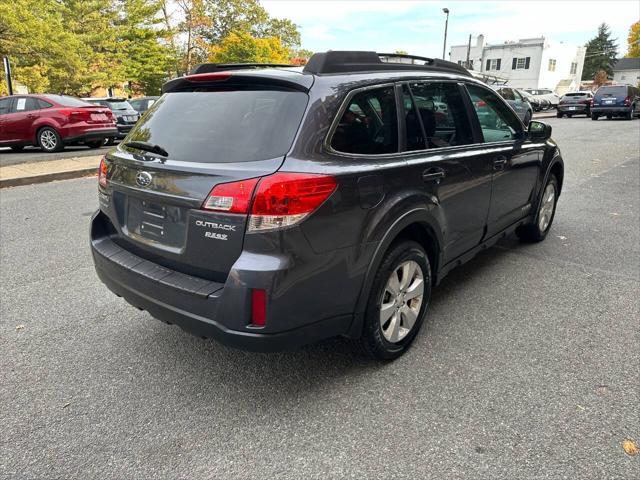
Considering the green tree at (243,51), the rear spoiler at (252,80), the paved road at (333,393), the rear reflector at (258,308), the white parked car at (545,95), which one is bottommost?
the paved road at (333,393)

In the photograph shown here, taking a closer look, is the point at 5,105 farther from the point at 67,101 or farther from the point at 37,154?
the point at 37,154

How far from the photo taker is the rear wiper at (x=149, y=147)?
2.74m

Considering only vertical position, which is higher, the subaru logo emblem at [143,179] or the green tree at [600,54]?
the green tree at [600,54]

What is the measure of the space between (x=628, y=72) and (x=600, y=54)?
13.4 m

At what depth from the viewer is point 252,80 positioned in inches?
106

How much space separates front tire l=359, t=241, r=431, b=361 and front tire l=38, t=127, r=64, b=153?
12167 mm

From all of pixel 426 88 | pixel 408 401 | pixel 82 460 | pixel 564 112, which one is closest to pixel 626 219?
pixel 426 88

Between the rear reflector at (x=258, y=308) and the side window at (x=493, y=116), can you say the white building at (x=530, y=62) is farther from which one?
the rear reflector at (x=258, y=308)

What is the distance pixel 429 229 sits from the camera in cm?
318

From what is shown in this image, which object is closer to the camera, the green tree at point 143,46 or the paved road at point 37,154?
the paved road at point 37,154

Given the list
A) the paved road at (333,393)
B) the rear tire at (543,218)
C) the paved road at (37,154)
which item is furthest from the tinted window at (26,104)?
the rear tire at (543,218)

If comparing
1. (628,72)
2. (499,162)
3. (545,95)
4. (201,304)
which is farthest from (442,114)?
(628,72)

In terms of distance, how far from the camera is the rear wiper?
9.00 ft

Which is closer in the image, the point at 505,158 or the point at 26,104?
the point at 505,158
